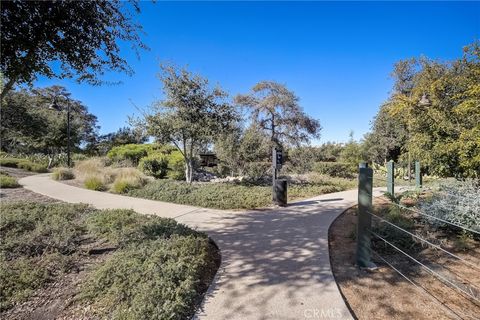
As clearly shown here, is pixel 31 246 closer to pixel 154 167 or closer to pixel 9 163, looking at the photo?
pixel 154 167

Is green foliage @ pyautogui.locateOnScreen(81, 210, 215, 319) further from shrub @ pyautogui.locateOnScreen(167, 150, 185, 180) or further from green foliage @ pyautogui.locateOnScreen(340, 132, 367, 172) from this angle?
green foliage @ pyautogui.locateOnScreen(340, 132, 367, 172)

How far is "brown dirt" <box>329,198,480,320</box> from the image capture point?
2477mm

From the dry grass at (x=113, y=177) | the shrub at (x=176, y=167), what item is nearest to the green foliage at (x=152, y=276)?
the dry grass at (x=113, y=177)

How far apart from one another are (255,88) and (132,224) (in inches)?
426

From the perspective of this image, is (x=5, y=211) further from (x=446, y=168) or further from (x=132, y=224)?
(x=446, y=168)

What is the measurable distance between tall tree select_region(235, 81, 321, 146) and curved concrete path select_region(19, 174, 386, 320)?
24.1 feet

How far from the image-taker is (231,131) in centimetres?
1020

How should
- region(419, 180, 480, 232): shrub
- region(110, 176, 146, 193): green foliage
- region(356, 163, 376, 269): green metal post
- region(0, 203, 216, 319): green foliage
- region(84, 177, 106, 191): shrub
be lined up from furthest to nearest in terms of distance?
region(84, 177, 106, 191): shrub, region(110, 176, 146, 193): green foliage, region(419, 180, 480, 232): shrub, region(356, 163, 376, 269): green metal post, region(0, 203, 216, 319): green foliage

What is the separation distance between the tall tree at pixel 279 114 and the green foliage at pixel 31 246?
10123mm

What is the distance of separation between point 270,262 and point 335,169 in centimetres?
1369

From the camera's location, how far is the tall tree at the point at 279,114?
1340cm

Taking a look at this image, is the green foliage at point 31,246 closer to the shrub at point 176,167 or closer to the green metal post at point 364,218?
the green metal post at point 364,218

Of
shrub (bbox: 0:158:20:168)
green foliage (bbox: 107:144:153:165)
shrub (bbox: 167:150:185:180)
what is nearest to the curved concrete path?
shrub (bbox: 167:150:185:180)

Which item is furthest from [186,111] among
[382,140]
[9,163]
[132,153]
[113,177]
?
[382,140]
